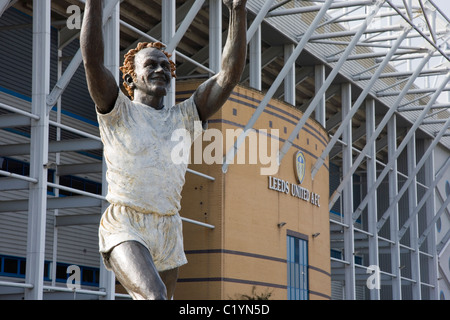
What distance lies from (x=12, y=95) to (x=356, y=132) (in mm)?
23909

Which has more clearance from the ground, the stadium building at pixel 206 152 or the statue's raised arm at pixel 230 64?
the stadium building at pixel 206 152

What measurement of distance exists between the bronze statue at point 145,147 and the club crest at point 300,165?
26.0 meters

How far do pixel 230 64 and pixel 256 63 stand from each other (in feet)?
83.6

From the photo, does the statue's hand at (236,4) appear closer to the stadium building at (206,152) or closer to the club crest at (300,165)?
the stadium building at (206,152)

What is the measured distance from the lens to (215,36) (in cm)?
2777

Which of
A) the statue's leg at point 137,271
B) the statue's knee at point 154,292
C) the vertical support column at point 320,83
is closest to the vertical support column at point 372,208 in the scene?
the vertical support column at point 320,83

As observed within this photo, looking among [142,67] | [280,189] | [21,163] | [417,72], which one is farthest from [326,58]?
[142,67]

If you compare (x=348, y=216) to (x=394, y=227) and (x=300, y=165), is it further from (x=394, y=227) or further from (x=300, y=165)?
(x=300, y=165)

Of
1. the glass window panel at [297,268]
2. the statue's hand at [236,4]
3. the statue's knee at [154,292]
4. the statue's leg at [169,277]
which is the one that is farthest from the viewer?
the glass window panel at [297,268]

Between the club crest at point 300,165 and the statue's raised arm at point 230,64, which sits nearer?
the statue's raised arm at point 230,64

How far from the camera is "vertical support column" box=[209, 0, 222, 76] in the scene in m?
27.6

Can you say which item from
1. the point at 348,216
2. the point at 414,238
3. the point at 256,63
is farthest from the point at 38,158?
the point at 414,238

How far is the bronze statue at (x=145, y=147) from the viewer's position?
4746 millimetres
